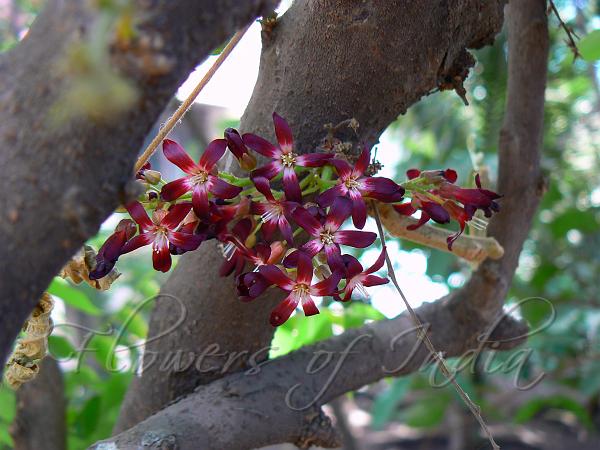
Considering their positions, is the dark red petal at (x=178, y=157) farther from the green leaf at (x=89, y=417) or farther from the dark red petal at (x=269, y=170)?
the green leaf at (x=89, y=417)

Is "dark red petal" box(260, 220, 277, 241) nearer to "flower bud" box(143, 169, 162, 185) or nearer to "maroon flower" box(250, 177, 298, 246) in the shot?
"maroon flower" box(250, 177, 298, 246)

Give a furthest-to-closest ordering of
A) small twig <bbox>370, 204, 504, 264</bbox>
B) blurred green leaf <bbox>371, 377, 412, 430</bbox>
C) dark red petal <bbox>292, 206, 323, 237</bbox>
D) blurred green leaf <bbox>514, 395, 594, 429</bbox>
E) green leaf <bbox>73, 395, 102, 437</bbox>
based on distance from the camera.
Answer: blurred green leaf <bbox>514, 395, 594, 429</bbox>, blurred green leaf <bbox>371, 377, 412, 430</bbox>, green leaf <bbox>73, 395, 102, 437</bbox>, small twig <bbox>370, 204, 504, 264</bbox>, dark red petal <bbox>292, 206, 323, 237</bbox>

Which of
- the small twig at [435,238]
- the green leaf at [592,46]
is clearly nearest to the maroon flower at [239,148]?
the small twig at [435,238]

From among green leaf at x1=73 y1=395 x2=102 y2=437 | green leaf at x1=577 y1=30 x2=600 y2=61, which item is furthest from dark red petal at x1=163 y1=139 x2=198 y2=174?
green leaf at x1=73 y1=395 x2=102 y2=437

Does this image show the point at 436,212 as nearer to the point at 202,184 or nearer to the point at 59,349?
the point at 202,184

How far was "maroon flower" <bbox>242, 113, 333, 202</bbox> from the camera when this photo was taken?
2.15 feet

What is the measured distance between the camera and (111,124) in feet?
1.32

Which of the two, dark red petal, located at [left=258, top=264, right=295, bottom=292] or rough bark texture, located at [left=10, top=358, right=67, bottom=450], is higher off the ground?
rough bark texture, located at [left=10, top=358, right=67, bottom=450]

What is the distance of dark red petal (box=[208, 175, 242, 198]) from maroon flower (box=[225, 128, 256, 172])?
5 centimetres

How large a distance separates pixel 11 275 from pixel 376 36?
0.50 m

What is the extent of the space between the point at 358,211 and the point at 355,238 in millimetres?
29

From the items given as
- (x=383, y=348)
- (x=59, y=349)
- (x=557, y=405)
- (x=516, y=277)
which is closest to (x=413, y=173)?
(x=383, y=348)

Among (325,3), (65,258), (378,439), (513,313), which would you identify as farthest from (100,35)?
(378,439)

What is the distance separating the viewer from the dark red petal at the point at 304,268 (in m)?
0.64
